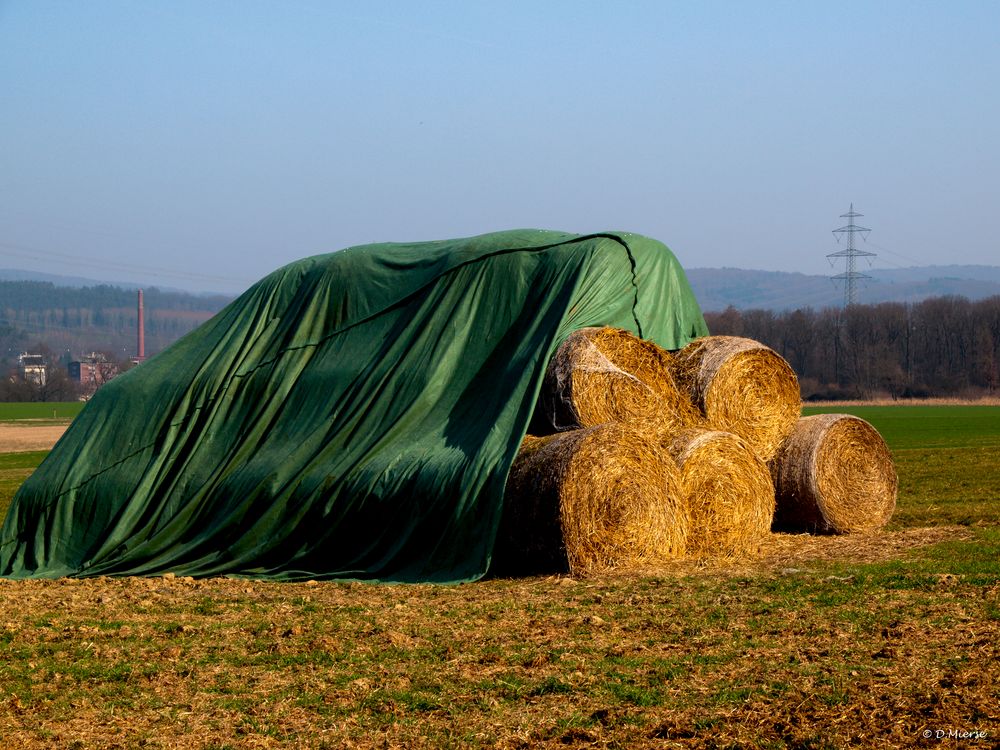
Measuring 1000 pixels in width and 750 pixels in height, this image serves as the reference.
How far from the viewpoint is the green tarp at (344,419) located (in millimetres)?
11039

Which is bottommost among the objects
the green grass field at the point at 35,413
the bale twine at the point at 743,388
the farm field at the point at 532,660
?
the green grass field at the point at 35,413

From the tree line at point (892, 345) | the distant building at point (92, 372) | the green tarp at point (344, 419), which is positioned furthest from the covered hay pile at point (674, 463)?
the distant building at point (92, 372)

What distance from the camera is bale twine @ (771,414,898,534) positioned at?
12.2 metres

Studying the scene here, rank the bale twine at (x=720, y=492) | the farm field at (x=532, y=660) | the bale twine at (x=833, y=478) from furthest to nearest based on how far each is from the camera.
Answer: the bale twine at (x=833, y=478), the bale twine at (x=720, y=492), the farm field at (x=532, y=660)

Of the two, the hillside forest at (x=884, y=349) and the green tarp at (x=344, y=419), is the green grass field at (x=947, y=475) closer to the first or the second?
the green tarp at (x=344, y=419)

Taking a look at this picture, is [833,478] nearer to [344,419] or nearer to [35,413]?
[344,419]

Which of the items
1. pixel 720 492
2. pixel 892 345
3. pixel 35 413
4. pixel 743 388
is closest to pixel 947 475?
pixel 743 388

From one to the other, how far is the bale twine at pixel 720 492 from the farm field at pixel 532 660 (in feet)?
1.35

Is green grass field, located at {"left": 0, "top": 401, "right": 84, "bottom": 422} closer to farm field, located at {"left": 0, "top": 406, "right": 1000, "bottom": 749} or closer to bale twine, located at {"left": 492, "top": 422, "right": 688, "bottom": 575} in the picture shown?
bale twine, located at {"left": 492, "top": 422, "right": 688, "bottom": 575}

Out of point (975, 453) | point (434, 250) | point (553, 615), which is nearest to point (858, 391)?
point (975, 453)

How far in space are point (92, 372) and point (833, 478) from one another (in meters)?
119

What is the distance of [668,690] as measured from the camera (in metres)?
6.05

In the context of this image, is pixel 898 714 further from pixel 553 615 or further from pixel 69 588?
pixel 69 588

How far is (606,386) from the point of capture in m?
11.1
